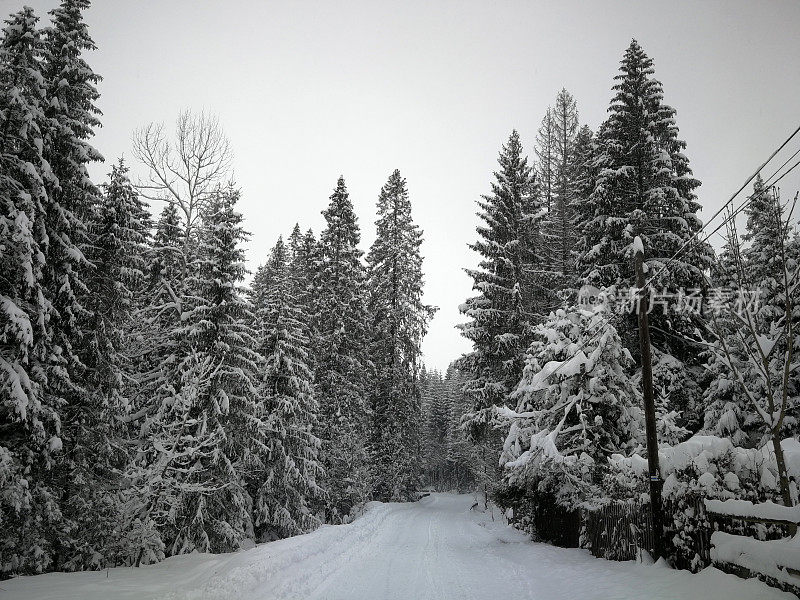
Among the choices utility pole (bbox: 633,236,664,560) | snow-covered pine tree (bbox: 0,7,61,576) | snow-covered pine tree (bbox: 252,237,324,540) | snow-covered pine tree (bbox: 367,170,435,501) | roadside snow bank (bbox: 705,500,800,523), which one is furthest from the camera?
snow-covered pine tree (bbox: 367,170,435,501)

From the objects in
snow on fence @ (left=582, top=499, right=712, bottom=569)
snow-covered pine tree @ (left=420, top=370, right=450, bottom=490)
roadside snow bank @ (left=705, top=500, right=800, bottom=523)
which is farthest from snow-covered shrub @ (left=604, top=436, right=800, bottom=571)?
snow-covered pine tree @ (left=420, top=370, right=450, bottom=490)

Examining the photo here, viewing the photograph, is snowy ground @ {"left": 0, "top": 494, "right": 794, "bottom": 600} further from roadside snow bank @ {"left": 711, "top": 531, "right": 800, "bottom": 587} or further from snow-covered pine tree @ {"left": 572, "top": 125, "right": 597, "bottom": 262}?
snow-covered pine tree @ {"left": 572, "top": 125, "right": 597, "bottom": 262}

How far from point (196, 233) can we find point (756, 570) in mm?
21728

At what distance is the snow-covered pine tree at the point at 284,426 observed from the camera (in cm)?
2252

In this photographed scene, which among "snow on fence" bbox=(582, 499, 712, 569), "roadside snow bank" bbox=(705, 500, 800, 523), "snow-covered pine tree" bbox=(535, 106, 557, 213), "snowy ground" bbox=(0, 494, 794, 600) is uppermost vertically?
"snow-covered pine tree" bbox=(535, 106, 557, 213)

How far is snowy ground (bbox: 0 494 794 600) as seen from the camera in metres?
8.95

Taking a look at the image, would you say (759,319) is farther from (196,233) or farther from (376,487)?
(376,487)

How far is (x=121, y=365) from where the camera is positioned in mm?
16234

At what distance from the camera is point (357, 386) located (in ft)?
98.8

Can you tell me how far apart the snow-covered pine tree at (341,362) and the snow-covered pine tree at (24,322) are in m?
15.2

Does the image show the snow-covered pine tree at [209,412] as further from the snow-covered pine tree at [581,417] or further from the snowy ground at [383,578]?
the snow-covered pine tree at [581,417]

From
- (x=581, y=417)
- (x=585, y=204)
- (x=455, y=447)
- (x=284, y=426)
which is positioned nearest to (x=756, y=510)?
(x=581, y=417)

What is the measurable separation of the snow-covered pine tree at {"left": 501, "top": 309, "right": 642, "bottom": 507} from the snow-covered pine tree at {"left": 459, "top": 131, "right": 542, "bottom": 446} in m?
6.99

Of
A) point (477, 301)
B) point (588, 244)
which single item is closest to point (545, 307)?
point (477, 301)
